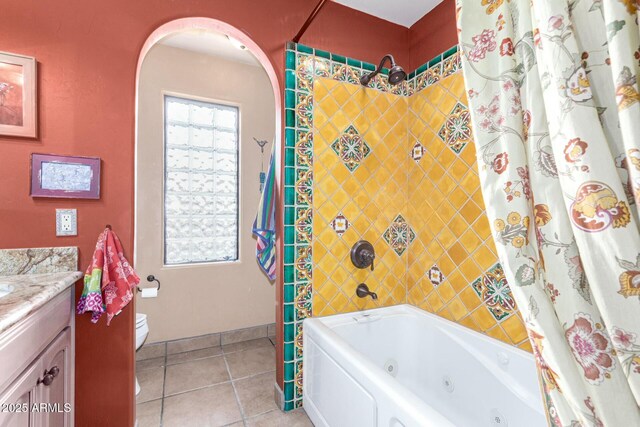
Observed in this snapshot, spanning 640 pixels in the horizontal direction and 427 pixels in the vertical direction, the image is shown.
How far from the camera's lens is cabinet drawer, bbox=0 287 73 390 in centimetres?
81

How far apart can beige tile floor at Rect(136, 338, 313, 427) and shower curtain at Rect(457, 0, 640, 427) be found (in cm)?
164

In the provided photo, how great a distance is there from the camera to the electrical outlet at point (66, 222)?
4.36 ft

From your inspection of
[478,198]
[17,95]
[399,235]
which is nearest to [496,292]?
[478,198]

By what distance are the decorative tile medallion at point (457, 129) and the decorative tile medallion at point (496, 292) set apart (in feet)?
2.47

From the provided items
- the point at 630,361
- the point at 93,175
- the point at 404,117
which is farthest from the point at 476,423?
the point at 93,175

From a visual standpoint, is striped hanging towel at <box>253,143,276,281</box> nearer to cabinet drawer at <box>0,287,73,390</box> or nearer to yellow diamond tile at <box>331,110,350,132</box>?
yellow diamond tile at <box>331,110,350,132</box>

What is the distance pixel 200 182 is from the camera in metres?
2.79

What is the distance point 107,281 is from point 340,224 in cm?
132

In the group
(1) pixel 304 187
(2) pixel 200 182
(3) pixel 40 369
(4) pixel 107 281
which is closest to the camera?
(3) pixel 40 369

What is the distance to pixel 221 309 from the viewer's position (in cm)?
273

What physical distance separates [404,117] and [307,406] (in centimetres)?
212

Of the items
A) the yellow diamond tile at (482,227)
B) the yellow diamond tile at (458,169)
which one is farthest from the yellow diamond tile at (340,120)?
the yellow diamond tile at (482,227)

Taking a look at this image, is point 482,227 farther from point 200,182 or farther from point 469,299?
point 200,182

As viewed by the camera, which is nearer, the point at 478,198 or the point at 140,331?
the point at 478,198
